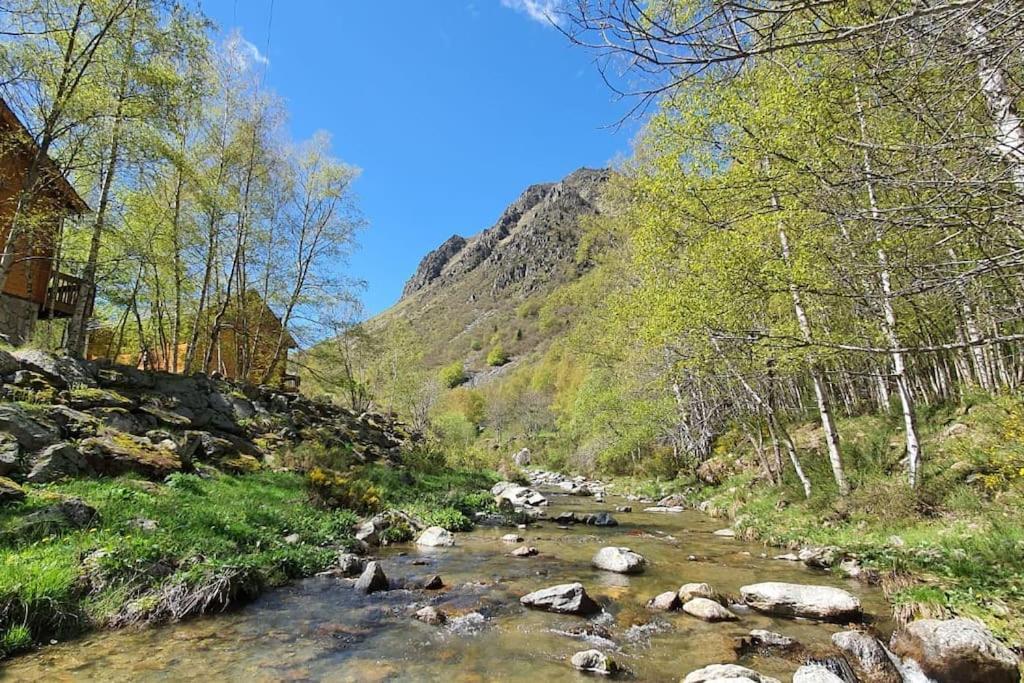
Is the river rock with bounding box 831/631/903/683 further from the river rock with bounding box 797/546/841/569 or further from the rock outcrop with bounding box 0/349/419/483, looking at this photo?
the rock outcrop with bounding box 0/349/419/483

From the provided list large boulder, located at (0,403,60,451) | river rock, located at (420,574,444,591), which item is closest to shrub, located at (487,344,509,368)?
large boulder, located at (0,403,60,451)

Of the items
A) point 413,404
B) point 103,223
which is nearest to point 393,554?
point 103,223

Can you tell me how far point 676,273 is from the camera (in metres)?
14.6

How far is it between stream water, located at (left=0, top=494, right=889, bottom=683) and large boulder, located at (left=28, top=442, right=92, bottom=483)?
165 inches

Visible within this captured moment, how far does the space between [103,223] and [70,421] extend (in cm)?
591

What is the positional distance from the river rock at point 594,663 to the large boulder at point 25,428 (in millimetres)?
9327

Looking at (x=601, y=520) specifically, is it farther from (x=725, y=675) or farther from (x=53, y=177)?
(x=53, y=177)

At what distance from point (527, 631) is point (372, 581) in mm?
2894

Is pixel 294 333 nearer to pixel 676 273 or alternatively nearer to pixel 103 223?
pixel 103 223

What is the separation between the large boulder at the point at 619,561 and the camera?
9.61 m

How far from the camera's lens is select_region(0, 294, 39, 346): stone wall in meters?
18.0

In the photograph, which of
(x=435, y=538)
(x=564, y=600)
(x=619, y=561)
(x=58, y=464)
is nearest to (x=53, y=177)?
(x=58, y=464)

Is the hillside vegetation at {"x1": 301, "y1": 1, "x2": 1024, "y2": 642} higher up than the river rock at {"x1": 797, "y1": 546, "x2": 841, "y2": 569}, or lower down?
higher up

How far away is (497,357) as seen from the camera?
370ft
